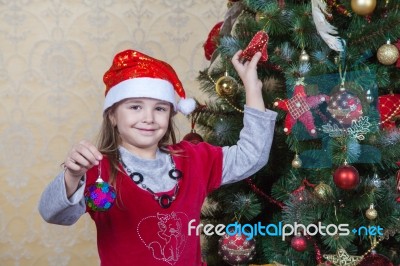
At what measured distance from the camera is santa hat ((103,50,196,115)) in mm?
1407

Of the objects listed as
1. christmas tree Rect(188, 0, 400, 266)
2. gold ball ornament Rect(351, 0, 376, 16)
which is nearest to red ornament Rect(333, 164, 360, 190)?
christmas tree Rect(188, 0, 400, 266)

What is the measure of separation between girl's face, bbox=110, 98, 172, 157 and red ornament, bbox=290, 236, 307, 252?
406 millimetres

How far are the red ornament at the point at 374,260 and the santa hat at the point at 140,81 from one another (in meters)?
0.56

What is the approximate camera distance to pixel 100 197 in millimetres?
1185

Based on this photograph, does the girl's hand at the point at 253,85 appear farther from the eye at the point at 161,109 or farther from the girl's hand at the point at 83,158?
the girl's hand at the point at 83,158

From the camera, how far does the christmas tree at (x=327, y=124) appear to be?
138 centimetres

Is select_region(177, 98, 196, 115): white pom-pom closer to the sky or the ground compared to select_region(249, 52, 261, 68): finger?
closer to the ground

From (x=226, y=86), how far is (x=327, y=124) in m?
0.28

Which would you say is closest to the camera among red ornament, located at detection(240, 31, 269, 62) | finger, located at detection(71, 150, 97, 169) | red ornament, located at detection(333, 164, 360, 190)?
finger, located at detection(71, 150, 97, 169)

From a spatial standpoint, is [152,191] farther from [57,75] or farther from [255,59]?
[57,75]

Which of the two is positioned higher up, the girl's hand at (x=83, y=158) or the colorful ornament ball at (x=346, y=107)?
the colorful ornament ball at (x=346, y=107)

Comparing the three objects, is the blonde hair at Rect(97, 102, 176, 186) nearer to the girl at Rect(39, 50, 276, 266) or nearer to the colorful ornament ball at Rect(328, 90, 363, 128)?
the girl at Rect(39, 50, 276, 266)

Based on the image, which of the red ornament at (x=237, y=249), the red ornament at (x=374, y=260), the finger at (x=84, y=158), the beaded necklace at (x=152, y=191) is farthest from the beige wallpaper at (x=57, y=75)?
the finger at (x=84, y=158)

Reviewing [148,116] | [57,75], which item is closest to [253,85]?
[148,116]
